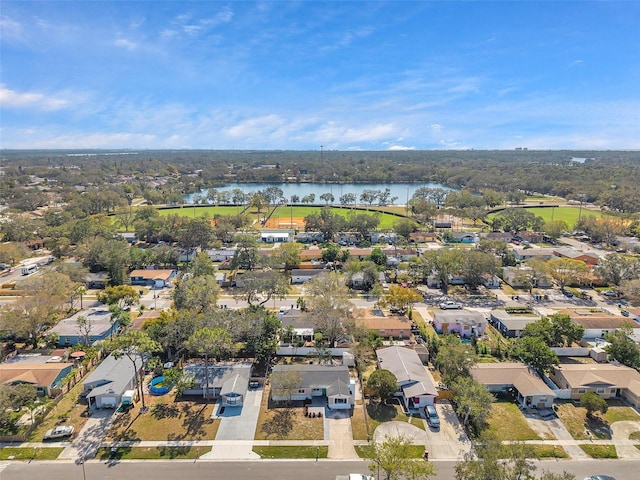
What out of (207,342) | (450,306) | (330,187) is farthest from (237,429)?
(330,187)

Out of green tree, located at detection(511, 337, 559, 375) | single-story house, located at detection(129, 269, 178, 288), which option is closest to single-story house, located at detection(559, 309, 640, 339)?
green tree, located at detection(511, 337, 559, 375)

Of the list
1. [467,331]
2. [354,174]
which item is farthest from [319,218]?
[354,174]

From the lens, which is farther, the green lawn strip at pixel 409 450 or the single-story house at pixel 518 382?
the single-story house at pixel 518 382

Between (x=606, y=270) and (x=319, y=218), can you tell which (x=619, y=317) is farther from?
(x=319, y=218)

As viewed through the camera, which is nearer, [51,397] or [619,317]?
[51,397]

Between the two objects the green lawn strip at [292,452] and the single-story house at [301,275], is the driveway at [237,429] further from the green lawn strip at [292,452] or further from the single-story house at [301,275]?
the single-story house at [301,275]

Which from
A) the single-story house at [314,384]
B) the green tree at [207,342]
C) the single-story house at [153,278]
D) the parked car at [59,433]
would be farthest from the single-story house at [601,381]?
the single-story house at [153,278]

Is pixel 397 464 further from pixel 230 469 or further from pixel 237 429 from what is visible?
pixel 237 429

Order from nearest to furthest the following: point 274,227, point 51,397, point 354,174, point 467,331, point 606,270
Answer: point 51,397, point 467,331, point 606,270, point 274,227, point 354,174
